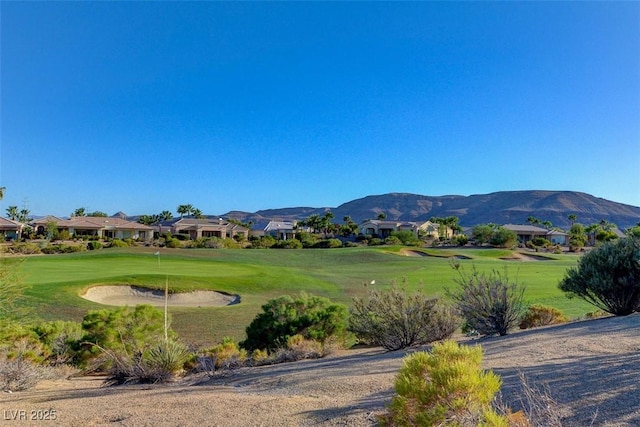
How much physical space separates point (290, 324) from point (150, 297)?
16089 mm

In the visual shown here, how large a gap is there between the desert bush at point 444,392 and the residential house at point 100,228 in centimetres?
8464

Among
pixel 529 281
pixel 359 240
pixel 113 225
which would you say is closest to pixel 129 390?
pixel 529 281

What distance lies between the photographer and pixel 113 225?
8681cm

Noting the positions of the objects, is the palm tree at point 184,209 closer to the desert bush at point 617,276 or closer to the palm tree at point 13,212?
the palm tree at point 13,212

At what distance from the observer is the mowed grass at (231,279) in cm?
1898

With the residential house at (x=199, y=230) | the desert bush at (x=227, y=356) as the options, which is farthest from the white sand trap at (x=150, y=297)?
the residential house at (x=199, y=230)

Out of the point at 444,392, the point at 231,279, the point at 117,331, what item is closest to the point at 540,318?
the point at 444,392

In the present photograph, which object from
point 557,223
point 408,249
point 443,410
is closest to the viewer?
point 443,410

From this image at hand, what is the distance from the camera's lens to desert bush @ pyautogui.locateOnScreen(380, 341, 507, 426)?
3.61m

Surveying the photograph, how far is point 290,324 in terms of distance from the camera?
13.3 meters

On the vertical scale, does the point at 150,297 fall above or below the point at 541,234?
below

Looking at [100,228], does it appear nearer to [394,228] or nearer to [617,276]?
[394,228]

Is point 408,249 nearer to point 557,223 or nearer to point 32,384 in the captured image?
point 32,384

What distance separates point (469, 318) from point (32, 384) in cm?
895
